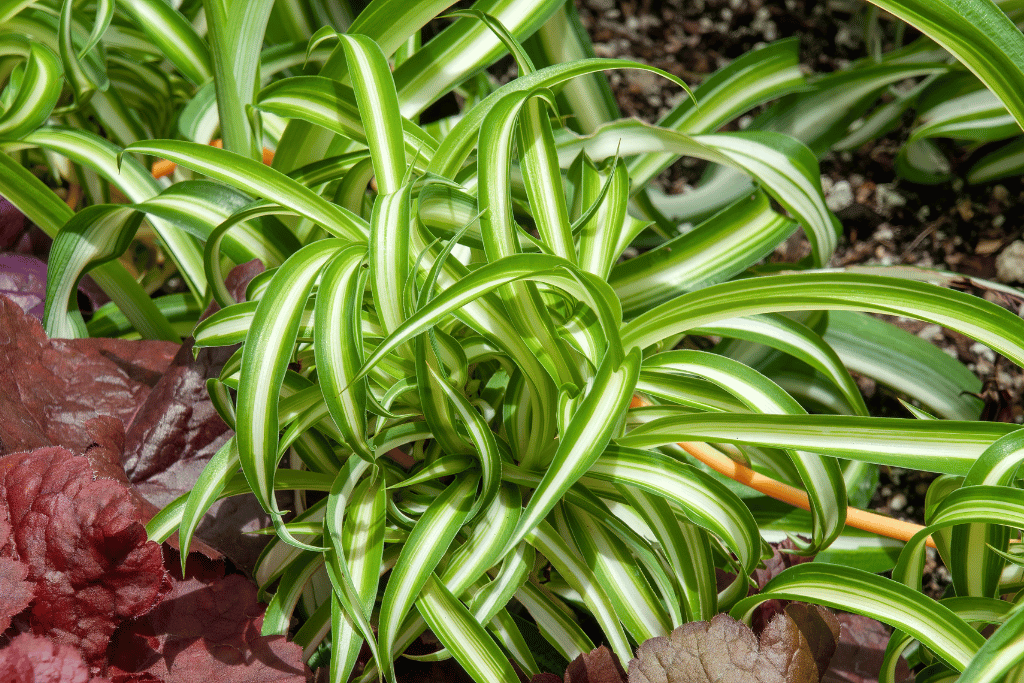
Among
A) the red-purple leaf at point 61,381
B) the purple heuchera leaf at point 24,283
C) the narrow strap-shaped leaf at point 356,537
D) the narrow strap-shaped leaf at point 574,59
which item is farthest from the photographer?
the narrow strap-shaped leaf at point 574,59

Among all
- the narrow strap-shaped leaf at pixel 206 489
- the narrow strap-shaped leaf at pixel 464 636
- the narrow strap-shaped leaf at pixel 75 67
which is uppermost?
the narrow strap-shaped leaf at pixel 75 67

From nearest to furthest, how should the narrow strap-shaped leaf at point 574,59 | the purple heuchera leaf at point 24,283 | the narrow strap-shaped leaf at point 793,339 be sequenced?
the narrow strap-shaped leaf at point 793,339 < the purple heuchera leaf at point 24,283 < the narrow strap-shaped leaf at point 574,59

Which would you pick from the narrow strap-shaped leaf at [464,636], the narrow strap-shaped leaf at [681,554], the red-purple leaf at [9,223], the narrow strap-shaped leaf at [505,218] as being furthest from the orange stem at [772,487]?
the red-purple leaf at [9,223]

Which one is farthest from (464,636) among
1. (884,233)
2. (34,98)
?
(884,233)

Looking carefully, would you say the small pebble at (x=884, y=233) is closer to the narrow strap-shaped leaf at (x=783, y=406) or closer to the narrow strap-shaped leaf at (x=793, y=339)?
the narrow strap-shaped leaf at (x=793, y=339)

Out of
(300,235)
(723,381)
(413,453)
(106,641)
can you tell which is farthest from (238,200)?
(723,381)

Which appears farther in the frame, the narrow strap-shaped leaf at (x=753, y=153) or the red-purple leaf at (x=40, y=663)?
the narrow strap-shaped leaf at (x=753, y=153)

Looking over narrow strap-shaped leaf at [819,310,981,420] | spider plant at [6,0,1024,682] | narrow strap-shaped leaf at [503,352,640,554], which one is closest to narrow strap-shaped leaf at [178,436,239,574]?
spider plant at [6,0,1024,682]

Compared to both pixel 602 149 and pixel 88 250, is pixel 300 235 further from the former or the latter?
pixel 602 149
